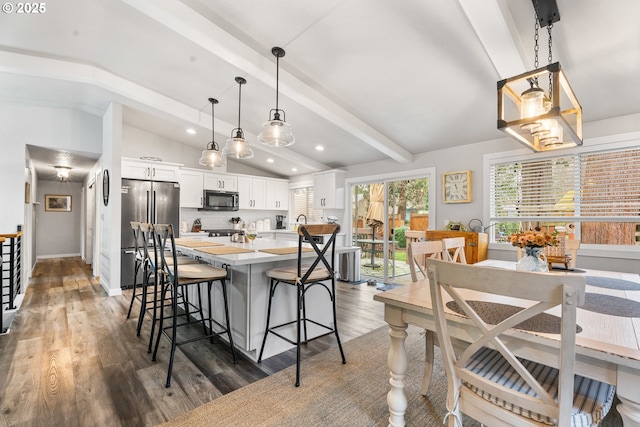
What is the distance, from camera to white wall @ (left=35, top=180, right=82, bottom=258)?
795cm

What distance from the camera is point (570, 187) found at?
3492mm

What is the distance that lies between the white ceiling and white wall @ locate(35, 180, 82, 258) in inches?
189

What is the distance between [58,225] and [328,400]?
31.5ft

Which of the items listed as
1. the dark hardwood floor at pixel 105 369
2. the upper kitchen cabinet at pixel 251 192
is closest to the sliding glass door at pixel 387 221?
the dark hardwood floor at pixel 105 369

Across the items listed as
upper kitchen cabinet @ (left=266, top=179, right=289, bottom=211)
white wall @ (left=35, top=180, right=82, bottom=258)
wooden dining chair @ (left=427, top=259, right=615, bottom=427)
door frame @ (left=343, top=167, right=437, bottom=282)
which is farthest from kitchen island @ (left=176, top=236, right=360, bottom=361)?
white wall @ (left=35, top=180, right=82, bottom=258)

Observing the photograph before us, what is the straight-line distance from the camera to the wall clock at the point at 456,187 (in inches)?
168

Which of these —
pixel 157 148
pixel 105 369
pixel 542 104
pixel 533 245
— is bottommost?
pixel 105 369

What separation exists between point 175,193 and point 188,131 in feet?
3.83

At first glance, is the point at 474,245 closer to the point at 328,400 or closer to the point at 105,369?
the point at 328,400

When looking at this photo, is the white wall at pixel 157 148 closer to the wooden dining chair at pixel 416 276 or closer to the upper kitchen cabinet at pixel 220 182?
the upper kitchen cabinet at pixel 220 182

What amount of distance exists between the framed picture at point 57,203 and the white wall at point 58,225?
7 centimetres

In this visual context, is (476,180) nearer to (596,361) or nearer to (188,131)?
(596,361)

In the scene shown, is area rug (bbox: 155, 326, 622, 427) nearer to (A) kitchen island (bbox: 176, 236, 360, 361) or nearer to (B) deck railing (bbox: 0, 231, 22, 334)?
(A) kitchen island (bbox: 176, 236, 360, 361)

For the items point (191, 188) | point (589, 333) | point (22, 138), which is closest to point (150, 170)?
point (191, 188)
